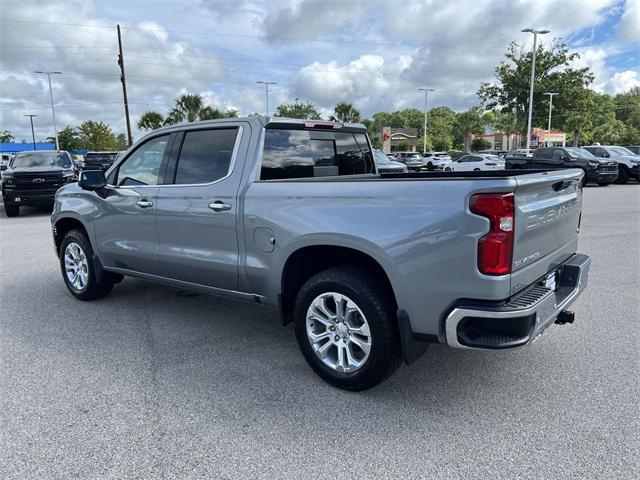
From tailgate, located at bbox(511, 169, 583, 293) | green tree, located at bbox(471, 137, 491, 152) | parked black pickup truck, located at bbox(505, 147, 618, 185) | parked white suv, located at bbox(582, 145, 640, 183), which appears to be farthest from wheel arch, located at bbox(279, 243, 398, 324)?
green tree, located at bbox(471, 137, 491, 152)

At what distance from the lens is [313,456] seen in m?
2.67

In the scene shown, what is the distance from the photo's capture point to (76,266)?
5598 mm

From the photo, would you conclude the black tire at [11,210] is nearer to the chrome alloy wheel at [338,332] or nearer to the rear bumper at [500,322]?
the chrome alloy wheel at [338,332]

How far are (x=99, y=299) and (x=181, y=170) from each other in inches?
86.5

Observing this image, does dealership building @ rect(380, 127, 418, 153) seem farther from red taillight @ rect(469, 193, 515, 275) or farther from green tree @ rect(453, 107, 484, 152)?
red taillight @ rect(469, 193, 515, 275)

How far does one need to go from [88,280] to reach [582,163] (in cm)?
2082

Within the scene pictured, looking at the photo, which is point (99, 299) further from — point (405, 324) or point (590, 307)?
point (590, 307)

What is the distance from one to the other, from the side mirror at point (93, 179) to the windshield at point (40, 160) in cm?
1087

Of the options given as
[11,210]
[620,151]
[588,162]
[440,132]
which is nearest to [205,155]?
[11,210]

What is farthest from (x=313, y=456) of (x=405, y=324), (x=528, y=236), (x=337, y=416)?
(x=528, y=236)

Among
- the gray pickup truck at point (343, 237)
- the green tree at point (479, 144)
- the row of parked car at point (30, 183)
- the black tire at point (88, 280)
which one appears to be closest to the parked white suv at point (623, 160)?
the row of parked car at point (30, 183)

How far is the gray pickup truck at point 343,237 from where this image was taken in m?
2.73

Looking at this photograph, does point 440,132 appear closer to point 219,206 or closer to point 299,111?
point 299,111

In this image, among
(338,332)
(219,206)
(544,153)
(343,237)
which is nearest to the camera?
(343,237)
